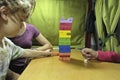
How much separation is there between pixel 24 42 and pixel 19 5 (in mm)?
1030

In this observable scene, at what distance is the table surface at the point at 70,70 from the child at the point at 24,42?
0.27 m

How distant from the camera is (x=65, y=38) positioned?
1763 mm

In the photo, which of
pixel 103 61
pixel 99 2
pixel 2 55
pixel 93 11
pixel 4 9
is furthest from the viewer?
pixel 93 11

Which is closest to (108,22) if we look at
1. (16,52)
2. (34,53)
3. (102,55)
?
(102,55)

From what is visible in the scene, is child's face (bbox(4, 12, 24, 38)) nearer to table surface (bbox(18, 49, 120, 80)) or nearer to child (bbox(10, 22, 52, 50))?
table surface (bbox(18, 49, 120, 80))

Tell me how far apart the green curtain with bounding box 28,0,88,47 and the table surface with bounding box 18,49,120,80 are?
86cm

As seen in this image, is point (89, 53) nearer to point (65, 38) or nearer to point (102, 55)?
point (102, 55)

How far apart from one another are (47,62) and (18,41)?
1.55 ft

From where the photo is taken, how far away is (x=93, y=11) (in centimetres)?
248

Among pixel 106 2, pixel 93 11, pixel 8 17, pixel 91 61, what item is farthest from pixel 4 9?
pixel 93 11

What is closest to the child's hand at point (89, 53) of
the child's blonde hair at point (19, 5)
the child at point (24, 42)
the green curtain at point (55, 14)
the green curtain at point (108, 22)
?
the green curtain at point (108, 22)

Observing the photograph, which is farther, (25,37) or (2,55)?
(25,37)

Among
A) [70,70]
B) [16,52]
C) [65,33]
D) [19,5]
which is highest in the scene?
[19,5]

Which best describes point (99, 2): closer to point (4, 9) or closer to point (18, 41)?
point (18, 41)
